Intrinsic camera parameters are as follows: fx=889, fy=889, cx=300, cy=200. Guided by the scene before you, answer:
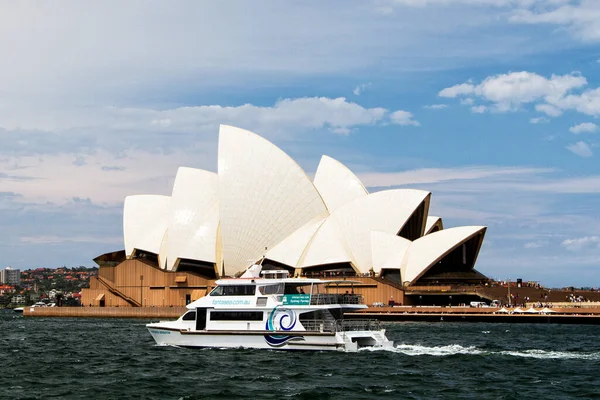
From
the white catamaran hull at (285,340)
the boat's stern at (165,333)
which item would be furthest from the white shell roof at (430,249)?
the boat's stern at (165,333)

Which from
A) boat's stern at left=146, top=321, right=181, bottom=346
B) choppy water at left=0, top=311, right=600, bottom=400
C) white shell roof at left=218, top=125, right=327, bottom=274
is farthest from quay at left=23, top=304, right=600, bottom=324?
boat's stern at left=146, top=321, right=181, bottom=346

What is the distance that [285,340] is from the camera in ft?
116

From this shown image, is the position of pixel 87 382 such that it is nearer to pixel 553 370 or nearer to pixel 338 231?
pixel 553 370

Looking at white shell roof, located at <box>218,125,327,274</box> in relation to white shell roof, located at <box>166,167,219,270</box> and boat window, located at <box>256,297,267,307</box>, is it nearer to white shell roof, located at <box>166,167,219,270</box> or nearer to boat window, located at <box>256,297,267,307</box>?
white shell roof, located at <box>166,167,219,270</box>

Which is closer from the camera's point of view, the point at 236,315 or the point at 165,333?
the point at 236,315

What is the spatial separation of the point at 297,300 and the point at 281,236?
1846 inches

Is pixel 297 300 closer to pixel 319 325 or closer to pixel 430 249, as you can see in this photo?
pixel 319 325

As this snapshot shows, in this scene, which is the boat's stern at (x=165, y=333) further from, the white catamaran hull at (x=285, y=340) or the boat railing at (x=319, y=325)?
the boat railing at (x=319, y=325)

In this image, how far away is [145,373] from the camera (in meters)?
30.2

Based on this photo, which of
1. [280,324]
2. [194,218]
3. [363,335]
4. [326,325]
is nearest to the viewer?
[326,325]

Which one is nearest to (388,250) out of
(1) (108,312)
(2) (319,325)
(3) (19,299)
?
(1) (108,312)

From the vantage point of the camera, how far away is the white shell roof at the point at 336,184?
86750mm

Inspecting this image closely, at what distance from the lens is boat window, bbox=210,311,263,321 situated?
1420 inches

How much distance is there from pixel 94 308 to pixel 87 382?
5915 centimetres
